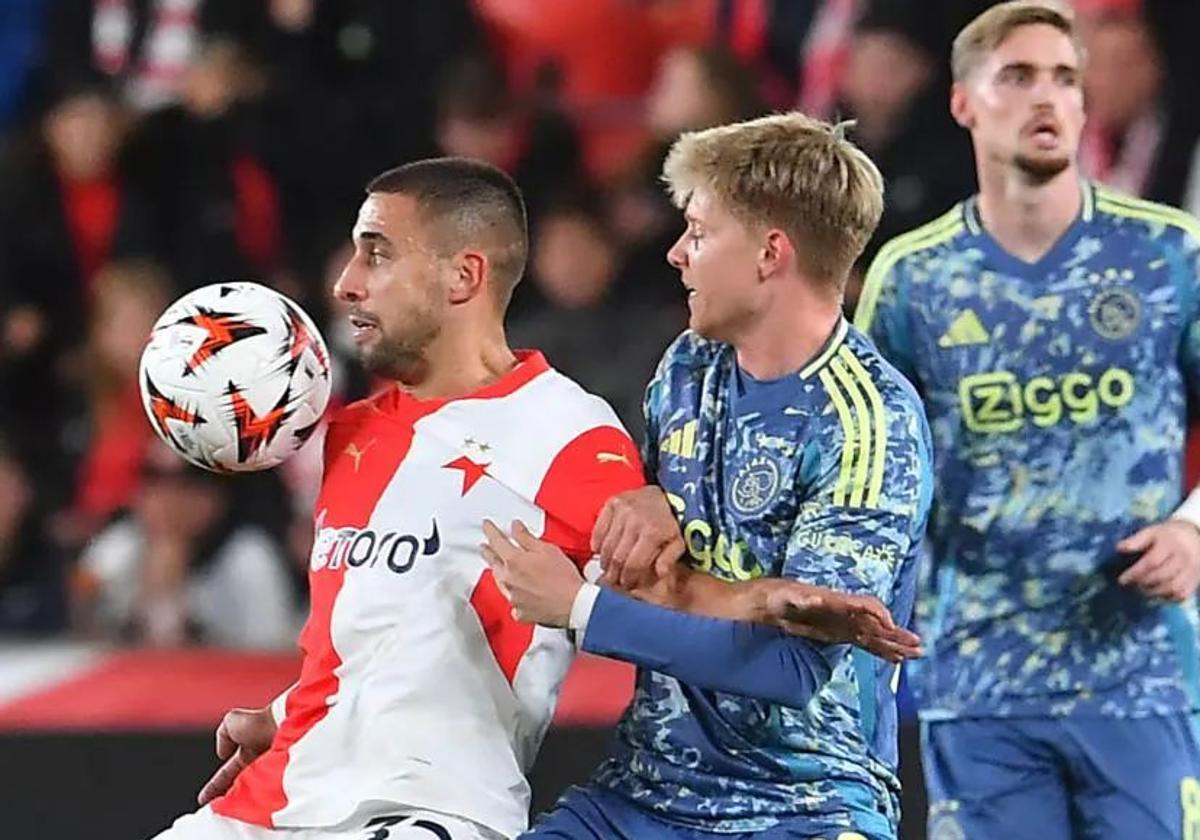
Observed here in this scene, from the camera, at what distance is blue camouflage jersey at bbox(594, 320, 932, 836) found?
3.48 meters

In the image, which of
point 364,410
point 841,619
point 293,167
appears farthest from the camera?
point 293,167

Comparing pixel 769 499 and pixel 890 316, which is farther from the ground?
pixel 890 316

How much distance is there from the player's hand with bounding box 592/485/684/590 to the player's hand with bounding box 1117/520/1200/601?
1.00 meters

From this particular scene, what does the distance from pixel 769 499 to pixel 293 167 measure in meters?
4.98

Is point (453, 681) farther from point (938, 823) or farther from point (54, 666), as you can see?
point (54, 666)

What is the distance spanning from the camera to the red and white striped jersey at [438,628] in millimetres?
3631

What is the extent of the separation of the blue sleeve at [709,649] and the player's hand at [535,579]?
54 millimetres

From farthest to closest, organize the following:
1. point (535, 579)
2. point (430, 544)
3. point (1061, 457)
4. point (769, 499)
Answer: point (1061, 457), point (430, 544), point (769, 499), point (535, 579)

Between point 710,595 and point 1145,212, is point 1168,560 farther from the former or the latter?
point 710,595

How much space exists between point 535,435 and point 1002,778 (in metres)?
1.21

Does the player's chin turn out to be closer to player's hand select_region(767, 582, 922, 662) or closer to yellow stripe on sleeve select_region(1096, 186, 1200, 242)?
yellow stripe on sleeve select_region(1096, 186, 1200, 242)

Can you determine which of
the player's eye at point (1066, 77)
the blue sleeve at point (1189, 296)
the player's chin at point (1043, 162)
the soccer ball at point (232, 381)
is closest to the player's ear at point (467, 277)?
the soccer ball at point (232, 381)

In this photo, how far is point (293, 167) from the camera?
8.26 metres

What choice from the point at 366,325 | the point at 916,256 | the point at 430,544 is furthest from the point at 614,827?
the point at 916,256
